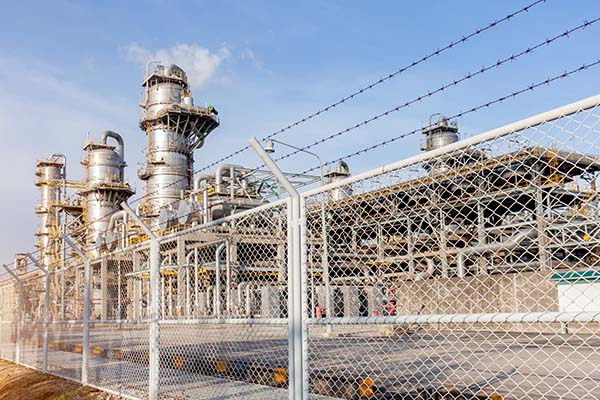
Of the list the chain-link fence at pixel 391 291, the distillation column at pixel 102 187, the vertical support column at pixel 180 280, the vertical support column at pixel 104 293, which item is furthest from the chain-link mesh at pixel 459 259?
the distillation column at pixel 102 187

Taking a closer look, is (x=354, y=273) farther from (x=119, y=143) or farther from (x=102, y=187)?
(x=119, y=143)

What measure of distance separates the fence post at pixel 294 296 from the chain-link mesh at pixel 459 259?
0.12 meters

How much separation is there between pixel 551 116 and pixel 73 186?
5835 cm

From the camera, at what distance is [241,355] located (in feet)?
45.1

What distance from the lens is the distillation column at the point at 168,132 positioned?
41.1 metres

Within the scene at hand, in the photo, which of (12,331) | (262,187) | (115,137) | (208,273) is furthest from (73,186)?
(12,331)

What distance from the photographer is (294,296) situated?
192 inches

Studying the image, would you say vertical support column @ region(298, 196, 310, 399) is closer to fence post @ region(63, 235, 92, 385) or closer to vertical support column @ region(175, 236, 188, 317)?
fence post @ region(63, 235, 92, 385)

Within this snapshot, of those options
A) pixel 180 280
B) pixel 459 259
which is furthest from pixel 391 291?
pixel 180 280

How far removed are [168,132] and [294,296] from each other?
38703 millimetres

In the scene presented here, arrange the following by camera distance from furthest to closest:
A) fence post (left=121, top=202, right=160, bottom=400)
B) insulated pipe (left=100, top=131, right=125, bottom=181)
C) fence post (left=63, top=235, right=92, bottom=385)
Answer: insulated pipe (left=100, top=131, right=125, bottom=181)
fence post (left=63, top=235, right=92, bottom=385)
fence post (left=121, top=202, right=160, bottom=400)

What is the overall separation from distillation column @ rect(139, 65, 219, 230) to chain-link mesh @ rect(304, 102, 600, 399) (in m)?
26.3

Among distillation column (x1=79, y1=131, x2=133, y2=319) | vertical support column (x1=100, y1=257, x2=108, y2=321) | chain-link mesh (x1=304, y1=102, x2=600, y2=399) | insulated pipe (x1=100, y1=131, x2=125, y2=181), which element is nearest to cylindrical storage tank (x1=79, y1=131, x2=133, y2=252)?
distillation column (x1=79, y1=131, x2=133, y2=319)

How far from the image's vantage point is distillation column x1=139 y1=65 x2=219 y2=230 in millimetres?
41062
